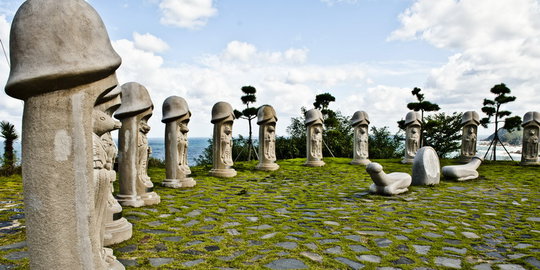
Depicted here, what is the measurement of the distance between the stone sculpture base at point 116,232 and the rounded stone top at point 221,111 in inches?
255

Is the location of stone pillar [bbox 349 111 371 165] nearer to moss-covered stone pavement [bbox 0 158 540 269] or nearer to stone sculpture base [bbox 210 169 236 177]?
moss-covered stone pavement [bbox 0 158 540 269]

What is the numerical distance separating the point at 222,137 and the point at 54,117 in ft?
28.3

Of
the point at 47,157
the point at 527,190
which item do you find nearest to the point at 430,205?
the point at 527,190

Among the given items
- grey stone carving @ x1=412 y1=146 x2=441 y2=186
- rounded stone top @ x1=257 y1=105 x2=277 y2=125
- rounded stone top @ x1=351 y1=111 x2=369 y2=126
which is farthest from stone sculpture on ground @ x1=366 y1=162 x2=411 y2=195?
rounded stone top @ x1=351 y1=111 x2=369 y2=126

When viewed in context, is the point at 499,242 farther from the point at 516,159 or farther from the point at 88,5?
the point at 516,159

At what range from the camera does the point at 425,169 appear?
31.3ft

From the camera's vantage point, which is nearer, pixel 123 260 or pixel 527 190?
pixel 123 260

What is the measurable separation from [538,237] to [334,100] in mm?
13068

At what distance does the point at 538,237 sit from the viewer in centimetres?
513

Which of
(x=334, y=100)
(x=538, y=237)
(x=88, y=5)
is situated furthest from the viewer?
(x=334, y=100)

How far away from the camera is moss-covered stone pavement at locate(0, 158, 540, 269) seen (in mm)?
4078

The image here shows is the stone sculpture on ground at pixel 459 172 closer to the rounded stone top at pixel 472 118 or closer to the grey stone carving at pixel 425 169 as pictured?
the grey stone carving at pixel 425 169

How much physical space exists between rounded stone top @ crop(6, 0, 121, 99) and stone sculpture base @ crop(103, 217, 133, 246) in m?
2.43

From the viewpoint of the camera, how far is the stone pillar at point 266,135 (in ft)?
43.7
